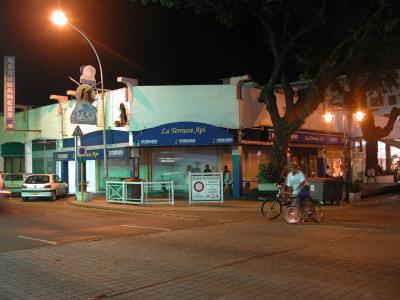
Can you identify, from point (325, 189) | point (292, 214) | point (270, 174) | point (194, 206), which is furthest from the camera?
Result: point (270, 174)

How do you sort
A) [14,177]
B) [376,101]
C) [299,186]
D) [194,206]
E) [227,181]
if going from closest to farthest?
[299,186] → [194,206] → [227,181] → [14,177] → [376,101]

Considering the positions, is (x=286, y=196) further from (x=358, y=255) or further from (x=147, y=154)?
(x=147, y=154)

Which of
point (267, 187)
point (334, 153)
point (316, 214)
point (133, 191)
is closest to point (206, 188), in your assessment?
point (133, 191)

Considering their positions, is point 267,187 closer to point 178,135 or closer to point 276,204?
point 178,135

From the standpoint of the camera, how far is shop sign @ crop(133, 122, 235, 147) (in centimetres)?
2381

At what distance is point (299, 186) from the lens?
13977 mm

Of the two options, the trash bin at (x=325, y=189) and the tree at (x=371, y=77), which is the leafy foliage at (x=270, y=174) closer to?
the trash bin at (x=325, y=189)

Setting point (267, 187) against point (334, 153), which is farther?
point (334, 153)

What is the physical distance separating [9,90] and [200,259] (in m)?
26.1

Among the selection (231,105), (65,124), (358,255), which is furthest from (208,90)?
(358,255)

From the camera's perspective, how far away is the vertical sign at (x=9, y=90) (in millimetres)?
31125

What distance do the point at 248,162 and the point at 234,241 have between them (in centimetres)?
1590

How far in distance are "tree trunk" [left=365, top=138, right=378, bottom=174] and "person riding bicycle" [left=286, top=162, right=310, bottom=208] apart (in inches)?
831

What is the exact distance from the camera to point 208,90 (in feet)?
81.5
